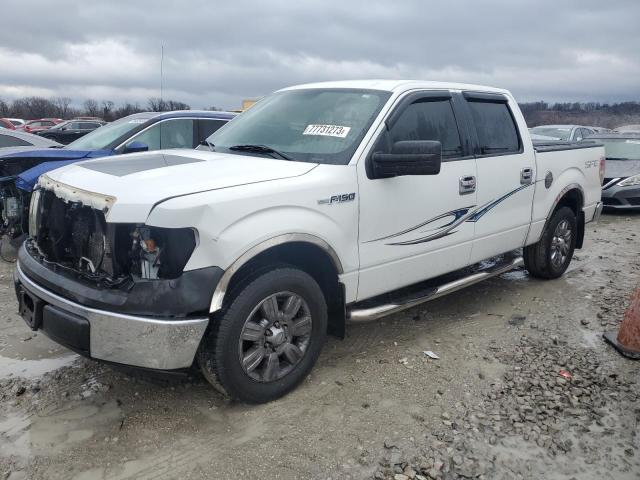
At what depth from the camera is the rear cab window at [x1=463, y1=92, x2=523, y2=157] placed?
4.71 metres

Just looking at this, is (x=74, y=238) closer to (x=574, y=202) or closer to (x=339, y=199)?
(x=339, y=199)

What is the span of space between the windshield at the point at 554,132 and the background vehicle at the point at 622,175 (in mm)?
1985

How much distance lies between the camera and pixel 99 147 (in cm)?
703

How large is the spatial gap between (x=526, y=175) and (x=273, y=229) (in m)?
2.92

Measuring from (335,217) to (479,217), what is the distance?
1.64 metres

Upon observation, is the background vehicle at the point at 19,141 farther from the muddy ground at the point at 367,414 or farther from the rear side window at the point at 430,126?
the rear side window at the point at 430,126

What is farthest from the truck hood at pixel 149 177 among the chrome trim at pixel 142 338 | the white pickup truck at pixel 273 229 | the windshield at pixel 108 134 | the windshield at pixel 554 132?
the windshield at pixel 554 132

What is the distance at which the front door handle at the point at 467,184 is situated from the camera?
4.34 m

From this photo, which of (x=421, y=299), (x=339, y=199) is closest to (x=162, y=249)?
(x=339, y=199)

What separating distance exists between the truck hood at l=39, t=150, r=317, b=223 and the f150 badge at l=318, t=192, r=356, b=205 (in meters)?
0.23

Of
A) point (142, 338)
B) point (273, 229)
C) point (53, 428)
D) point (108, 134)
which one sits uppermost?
point (108, 134)

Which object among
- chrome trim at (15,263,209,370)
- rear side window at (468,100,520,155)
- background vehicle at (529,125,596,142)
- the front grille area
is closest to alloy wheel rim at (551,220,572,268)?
rear side window at (468,100,520,155)

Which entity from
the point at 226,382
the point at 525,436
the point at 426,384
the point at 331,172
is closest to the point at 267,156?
the point at 331,172

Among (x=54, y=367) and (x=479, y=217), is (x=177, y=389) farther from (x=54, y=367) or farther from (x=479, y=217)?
(x=479, y=217)
